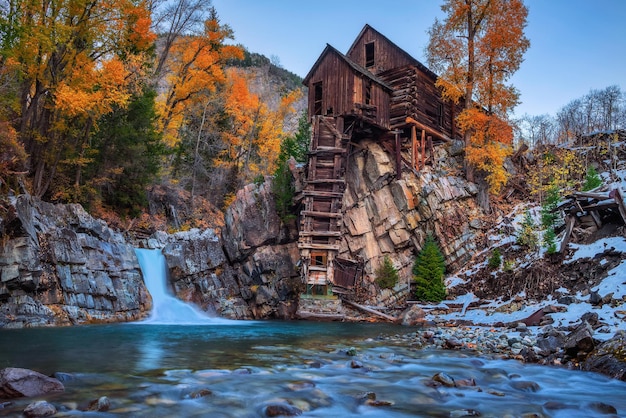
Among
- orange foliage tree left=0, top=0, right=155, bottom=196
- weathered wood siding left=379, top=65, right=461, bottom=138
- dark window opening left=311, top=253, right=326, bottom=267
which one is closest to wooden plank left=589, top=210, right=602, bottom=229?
dark window opening left=311, top=253, right=326, bottom=267

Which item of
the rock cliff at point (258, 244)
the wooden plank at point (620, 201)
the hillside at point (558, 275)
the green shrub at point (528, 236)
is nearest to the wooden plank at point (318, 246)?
the rock cliff at point (258, 244)

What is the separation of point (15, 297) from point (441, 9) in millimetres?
25137

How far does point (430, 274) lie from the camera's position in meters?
20.9

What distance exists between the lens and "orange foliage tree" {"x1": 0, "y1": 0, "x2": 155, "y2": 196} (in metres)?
15.3

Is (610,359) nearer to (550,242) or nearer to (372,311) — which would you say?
(550,242)

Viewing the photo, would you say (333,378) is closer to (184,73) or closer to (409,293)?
(409,293)

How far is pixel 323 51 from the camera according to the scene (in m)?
24.8

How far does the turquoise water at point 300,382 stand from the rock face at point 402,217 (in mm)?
13098

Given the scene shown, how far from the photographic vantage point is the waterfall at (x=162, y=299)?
19109 millimetres

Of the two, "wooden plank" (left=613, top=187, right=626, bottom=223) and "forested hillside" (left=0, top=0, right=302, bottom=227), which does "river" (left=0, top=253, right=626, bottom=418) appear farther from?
"forested hillside" (left=0, top=0, right=302, bottom=227)

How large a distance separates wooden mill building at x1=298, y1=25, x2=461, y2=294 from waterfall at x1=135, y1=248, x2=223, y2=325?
5.56 metres

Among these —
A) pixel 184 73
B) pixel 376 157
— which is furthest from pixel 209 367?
pixel 184 73

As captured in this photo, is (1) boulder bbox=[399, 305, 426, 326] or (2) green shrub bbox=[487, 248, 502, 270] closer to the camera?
(1) boulder bbox=[399, 305, 426, 326]

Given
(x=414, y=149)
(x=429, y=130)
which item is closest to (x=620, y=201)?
(x=414, y=149)
